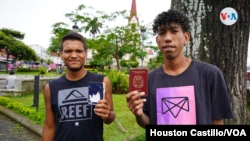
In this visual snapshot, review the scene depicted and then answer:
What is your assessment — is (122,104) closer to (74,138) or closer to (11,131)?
(11,131)

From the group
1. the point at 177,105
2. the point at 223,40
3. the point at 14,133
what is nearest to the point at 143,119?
the point at 177,105

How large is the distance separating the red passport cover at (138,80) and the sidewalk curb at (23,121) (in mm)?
4561

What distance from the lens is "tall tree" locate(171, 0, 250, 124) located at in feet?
8.79

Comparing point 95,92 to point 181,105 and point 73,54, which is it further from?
point 181,105

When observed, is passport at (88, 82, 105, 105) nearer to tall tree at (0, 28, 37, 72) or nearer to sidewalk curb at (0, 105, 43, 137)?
sidewalk curb at (0, 105, 43, 137)

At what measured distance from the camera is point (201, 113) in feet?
6.10

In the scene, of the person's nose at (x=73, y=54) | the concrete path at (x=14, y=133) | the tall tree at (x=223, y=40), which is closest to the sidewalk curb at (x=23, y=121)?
the concrete path at (x=14, y=133)

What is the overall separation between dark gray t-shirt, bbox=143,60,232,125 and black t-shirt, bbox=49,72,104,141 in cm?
63

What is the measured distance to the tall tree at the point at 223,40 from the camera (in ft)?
8.79

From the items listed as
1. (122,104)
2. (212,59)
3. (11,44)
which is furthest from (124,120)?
(11,44)

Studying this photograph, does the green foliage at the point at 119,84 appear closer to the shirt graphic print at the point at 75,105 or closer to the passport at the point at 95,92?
the shirt graphic print at the point at 75,105

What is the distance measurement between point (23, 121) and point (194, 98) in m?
6.00

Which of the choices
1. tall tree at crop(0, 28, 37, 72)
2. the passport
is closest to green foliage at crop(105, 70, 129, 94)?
the passport

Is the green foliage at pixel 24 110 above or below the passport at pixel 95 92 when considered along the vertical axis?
below
